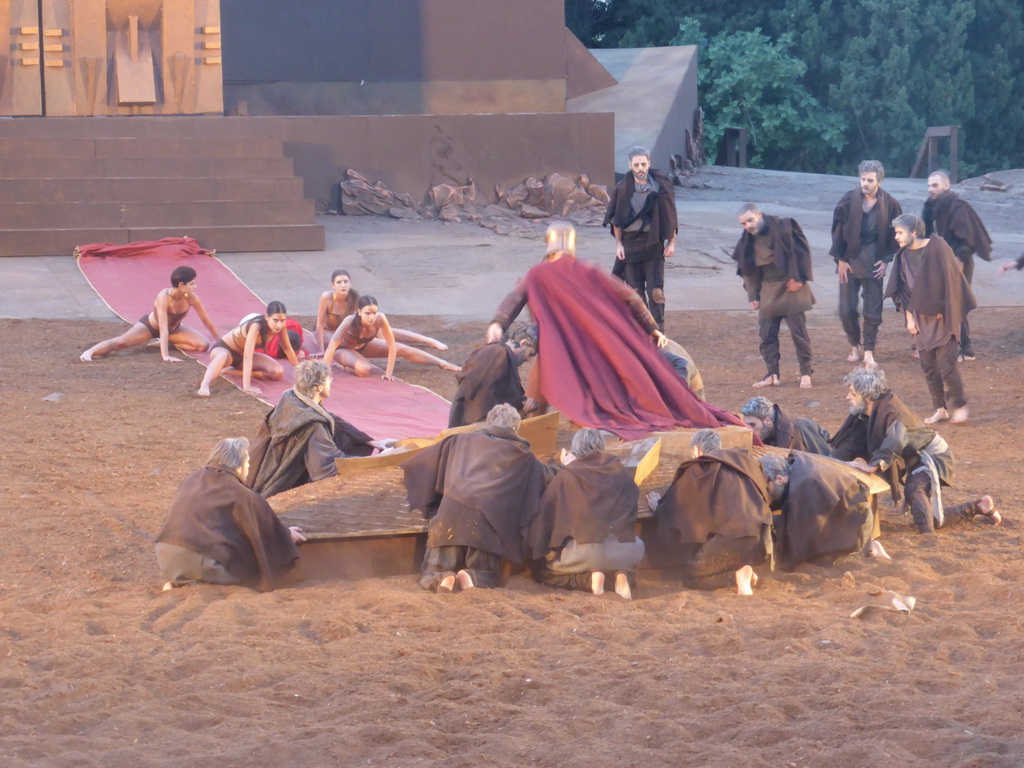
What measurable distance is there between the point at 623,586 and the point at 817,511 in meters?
1.05

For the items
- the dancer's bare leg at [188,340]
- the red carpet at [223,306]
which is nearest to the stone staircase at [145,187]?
the red carpet at [223,306]

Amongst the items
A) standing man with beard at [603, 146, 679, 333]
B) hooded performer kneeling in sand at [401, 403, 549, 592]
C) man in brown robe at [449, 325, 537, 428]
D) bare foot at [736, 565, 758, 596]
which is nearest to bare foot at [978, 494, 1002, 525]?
bare foot at [736, 565, 758, 596]

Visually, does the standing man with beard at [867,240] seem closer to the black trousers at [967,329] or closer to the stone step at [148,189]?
the black trousers at [967,329]

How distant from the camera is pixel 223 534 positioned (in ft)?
19.4

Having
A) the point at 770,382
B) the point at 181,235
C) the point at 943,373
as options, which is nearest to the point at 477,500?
the point at 943,373

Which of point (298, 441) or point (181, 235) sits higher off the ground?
point (181, 235)

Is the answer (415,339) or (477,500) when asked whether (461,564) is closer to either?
(477,500)

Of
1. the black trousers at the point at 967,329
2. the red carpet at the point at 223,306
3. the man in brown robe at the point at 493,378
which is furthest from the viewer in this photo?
the black trousers at the point at 967,329

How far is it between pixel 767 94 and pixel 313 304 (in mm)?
16629

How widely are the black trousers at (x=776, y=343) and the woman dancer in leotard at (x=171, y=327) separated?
14.5 feet

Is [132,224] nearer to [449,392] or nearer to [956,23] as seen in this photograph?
[449,392]

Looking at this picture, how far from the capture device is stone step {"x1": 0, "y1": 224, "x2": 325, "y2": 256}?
14320 millimetres

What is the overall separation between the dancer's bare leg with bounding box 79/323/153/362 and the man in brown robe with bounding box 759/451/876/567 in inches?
245

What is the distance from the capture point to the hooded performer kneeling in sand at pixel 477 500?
6070mm
